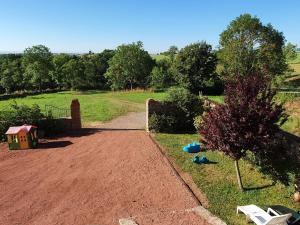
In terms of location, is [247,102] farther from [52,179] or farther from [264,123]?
[52,179]

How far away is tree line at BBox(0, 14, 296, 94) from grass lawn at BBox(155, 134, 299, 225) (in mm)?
12470

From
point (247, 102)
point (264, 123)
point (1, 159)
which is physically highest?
point (247, 102)

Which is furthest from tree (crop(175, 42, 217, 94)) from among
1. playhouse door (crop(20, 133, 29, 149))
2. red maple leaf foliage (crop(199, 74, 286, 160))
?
red maple leaf foliage (crop(199, 74, 286, 160))

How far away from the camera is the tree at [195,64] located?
35406 millimetres

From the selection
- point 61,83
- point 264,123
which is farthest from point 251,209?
point 61,83

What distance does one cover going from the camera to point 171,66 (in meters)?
39.8

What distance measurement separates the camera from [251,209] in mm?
9164

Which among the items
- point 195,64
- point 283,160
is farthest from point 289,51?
point 283,160

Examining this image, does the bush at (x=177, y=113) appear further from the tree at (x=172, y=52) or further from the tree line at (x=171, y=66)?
the tree at (x=172, y=52)

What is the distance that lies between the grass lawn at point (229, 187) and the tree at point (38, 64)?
140 feet

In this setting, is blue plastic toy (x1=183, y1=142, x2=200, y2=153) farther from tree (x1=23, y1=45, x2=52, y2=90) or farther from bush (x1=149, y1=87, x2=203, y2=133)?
tree (x1=23, y1=45, x2=52, y2=90)

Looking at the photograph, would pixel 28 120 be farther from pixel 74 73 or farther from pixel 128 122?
pixel 74 73

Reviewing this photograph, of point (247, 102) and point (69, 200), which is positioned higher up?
point (247, 102)

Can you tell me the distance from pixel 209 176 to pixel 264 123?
327 cm
